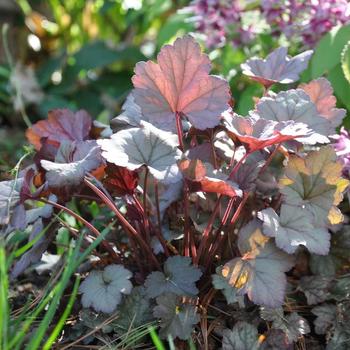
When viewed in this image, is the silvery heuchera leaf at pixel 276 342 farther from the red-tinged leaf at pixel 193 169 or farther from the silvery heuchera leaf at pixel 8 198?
the silvery heuchera leaf at pixel 8 198

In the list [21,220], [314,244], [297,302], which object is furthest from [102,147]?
[297,302]

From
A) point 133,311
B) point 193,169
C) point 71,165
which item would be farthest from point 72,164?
point 133,311

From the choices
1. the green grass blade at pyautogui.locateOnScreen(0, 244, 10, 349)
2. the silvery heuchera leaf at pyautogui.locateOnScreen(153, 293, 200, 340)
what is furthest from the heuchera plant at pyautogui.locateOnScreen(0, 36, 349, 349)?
the green grass blade at pyautogui.locateOnScreen(0, 244, 10, 349)

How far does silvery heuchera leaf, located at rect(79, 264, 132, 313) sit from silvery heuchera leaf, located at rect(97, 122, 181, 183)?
0.76 feet

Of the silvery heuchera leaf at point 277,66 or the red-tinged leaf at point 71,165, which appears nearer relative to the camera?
the red-tinged leaf at point 71,165

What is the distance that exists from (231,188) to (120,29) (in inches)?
100

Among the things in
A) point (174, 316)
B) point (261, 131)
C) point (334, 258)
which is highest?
point (261, 131)

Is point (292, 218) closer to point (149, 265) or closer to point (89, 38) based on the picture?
point (149, 265)

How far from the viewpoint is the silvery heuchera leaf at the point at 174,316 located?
117 centimetres

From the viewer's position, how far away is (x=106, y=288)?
119 centimetres

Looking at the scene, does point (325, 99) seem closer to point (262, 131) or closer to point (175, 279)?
point (262, 131)

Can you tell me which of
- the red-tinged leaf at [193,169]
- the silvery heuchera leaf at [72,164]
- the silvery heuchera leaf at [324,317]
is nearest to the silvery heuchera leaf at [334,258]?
the silvery heuchera leaf at [324,317]

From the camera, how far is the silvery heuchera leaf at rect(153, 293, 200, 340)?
117 centimetres

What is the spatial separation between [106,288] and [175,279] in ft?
0.44
